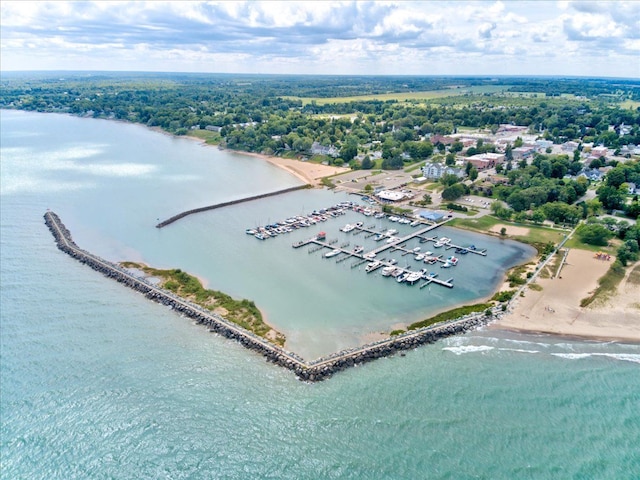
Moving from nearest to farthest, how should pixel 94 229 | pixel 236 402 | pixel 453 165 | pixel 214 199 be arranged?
pixel 236 402
pixel 94 229
pixel 214 199
pixel 453 165

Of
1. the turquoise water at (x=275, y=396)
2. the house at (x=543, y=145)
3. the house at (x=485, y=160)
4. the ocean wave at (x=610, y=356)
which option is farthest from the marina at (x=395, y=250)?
the house at (x=543, y=145)

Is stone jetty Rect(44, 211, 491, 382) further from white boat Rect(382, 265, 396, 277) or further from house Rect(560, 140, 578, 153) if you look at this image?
house Rect(560, 140, 578, 153)

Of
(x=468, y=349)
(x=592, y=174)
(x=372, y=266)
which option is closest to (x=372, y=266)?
(x=372, y=266)

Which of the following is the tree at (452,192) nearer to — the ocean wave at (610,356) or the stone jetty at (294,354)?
the stone jetty at (294,354)

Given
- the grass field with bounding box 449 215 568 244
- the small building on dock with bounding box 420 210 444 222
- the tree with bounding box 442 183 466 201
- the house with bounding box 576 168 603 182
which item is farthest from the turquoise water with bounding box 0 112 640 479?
the house with bounding box 576 168 603 182

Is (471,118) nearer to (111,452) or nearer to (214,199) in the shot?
(214,199)

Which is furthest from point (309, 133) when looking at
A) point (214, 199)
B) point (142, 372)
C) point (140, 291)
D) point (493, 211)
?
point (142, 372)
